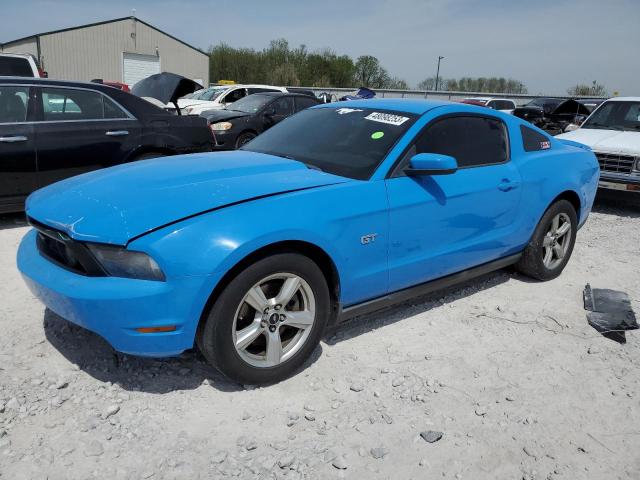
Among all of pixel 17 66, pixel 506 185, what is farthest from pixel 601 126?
pixel 17 66

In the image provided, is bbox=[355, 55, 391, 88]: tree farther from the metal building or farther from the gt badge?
the gt badge

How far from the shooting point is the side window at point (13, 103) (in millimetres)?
5406

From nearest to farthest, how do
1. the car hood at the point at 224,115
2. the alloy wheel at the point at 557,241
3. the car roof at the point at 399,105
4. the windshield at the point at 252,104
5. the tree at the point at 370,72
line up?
the car roof at the point at 399,105
the alloy wheel at the point at 557,241
the car hood at the point at 224,115
the windshield at the point at 252,104
the tree at the point at 370,72

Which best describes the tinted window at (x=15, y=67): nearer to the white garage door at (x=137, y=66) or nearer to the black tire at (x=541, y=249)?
the black tire at (x=541, y=249)

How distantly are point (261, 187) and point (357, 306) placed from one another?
92cm

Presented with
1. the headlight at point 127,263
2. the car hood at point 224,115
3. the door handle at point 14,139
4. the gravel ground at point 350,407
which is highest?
the car hood at point 224,115

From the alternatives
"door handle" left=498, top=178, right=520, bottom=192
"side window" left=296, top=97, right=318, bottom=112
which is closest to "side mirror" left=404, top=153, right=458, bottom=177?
"door handle" left=498, top=178, right=520, bottom=192

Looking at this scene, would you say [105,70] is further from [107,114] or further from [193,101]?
[107,114]

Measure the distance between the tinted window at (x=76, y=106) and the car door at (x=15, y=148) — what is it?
193 mm

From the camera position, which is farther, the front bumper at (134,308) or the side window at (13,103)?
the side window at (13,103)

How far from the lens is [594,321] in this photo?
3.96 metres

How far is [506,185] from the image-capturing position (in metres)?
3.97

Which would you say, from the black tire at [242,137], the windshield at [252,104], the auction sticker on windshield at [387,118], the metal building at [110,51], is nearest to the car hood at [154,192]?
the auction sticker on windshield at [387,118]

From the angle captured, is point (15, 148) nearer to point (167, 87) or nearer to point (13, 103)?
point (13, 103)
